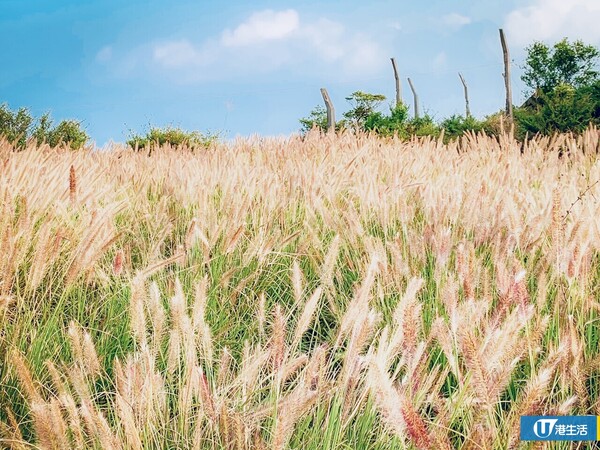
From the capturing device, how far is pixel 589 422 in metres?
1.43

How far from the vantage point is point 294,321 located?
196cm

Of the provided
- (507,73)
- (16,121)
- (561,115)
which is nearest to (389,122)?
(561,115)

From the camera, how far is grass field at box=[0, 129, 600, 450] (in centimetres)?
113

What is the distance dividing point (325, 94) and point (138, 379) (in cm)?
1474

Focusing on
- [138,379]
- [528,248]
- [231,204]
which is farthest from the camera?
[231,204]

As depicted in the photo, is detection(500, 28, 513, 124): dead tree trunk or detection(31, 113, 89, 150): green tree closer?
detection(31, 113, 89, 150): green tree

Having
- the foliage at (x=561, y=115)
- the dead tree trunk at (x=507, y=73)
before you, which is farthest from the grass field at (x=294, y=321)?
Result: the dead tree trunk at (x=507, y=73)

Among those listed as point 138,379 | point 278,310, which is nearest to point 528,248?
point 278,310

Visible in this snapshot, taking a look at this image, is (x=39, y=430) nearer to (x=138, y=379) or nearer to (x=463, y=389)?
(x=138, y=379)

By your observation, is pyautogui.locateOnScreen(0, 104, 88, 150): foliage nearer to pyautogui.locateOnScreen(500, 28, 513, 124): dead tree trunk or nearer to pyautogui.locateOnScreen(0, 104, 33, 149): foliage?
pyautogui.locateOnScreen(0, 104, 33, 149): foliage

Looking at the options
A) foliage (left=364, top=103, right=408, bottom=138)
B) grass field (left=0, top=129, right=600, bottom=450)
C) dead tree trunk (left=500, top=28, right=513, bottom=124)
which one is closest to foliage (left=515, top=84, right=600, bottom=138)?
foliage (left=364, top=103, right=408, bottom=138)

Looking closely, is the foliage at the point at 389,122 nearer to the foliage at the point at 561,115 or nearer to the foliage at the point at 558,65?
the foliage at the point at 561,115

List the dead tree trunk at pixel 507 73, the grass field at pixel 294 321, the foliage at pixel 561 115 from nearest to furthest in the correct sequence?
the grass field at pixel 294 321
the foliage at pixel 561 115
the dead tree trunk at pixel 507 73

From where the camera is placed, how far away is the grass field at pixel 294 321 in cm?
113
